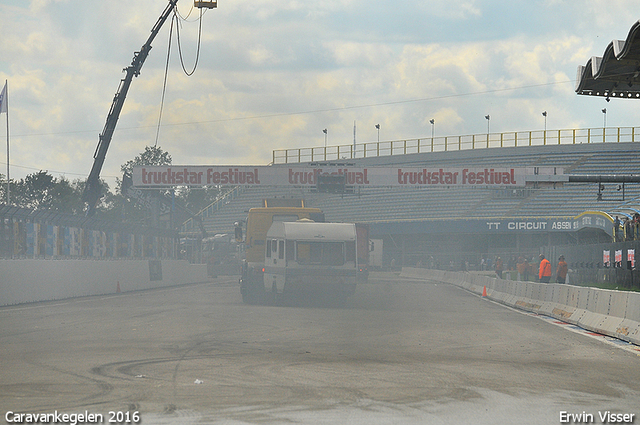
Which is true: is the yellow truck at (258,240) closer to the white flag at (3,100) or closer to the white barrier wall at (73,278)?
the white barrier wall at (73,278)

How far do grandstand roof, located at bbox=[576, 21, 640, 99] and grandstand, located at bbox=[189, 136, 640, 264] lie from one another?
42964mm

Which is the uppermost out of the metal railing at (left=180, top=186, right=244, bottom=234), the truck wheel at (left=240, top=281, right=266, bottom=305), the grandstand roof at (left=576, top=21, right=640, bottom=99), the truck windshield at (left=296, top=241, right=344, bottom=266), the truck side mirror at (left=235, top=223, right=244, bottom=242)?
→ the grandstand roof at (left=576, top=21, right=640, bottom=99)

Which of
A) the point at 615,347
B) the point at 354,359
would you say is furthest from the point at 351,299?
the point at 354,359

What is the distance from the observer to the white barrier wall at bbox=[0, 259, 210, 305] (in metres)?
22.6

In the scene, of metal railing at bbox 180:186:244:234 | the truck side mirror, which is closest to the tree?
metal railing at bbox 180:186:244:234

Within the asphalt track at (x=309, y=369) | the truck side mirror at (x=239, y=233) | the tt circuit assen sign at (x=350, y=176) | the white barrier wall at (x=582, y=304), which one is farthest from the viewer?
the tt circuit assen sign at (x=350, y=176)

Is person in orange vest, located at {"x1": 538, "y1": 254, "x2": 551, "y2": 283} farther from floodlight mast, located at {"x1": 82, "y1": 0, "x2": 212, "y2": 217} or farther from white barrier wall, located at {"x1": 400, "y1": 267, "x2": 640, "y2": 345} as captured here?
floodlight mast, located at {"x1": 82, "y1": 0, "x2": 212, "y2": 217}

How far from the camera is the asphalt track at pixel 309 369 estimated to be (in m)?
7.46

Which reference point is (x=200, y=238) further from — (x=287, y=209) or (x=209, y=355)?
(x=209, y=355)

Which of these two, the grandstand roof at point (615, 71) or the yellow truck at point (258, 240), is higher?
the grandstand roof at point (615, 71)

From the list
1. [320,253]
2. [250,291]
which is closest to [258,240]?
[250,291]

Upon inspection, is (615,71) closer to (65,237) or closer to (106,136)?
(65,237)

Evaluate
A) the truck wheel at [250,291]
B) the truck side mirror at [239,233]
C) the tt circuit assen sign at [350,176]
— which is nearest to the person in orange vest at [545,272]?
the truck wheel at [250,291]

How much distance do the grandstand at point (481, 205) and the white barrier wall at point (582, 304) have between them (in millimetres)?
34235
